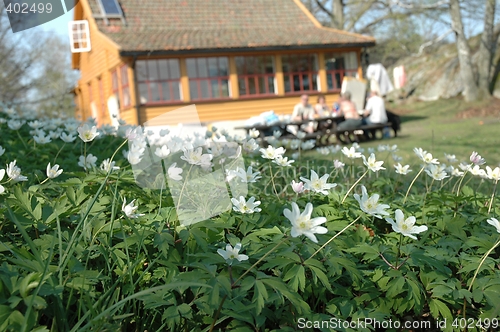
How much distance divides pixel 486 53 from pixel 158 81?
13476 mm

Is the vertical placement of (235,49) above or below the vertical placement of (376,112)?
above

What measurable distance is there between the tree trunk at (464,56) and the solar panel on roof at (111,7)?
13.0 m

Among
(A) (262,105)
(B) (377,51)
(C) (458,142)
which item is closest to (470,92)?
(A) (262,105)

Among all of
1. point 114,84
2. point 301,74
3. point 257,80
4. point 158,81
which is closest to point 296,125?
point 257,80

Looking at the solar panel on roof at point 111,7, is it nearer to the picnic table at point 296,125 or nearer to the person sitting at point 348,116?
the picnic table at point 296,125

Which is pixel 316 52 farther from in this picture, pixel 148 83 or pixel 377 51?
pixel 377 51

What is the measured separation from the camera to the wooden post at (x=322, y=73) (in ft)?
62.4

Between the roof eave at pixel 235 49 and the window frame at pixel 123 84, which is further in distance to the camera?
the window frame at pixel 123 84

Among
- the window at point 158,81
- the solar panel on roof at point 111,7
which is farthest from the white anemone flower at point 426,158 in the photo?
the solar panel on roof at point 111,7

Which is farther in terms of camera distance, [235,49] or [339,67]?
[339,67]

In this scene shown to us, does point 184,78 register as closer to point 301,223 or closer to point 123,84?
point 123,84

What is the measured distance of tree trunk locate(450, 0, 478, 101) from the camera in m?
19.5

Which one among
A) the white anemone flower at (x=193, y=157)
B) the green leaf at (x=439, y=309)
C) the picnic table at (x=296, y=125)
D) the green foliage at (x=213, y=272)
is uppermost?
the white anemone flower at (x=193, y=157)

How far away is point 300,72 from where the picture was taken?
62.4ft
